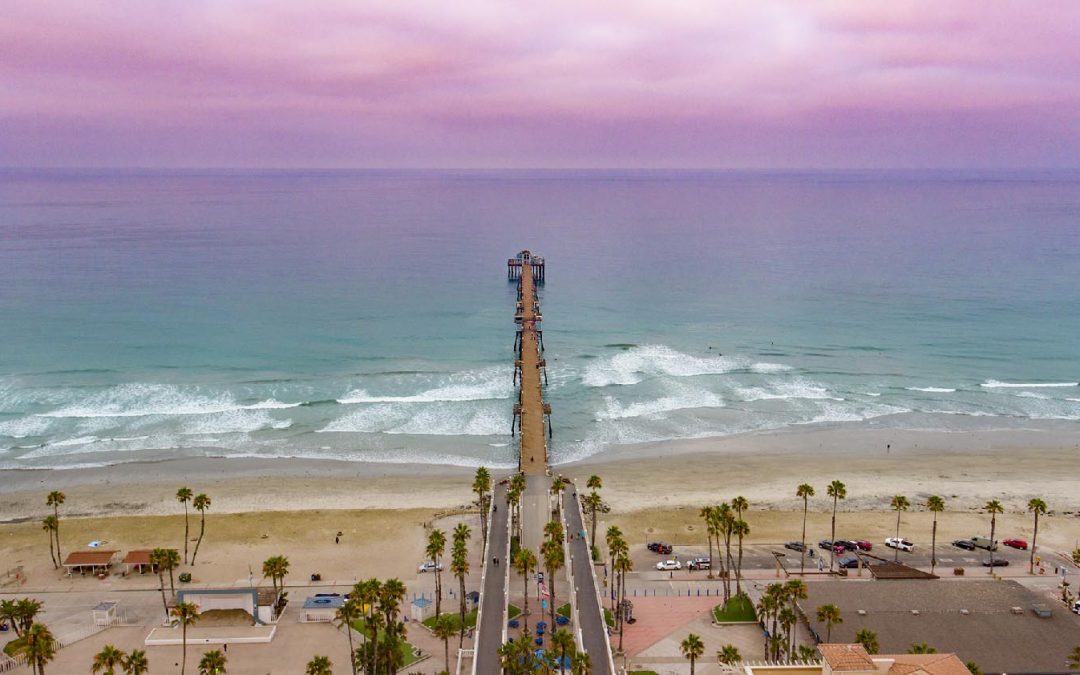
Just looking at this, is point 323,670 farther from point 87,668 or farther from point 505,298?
point 505,298

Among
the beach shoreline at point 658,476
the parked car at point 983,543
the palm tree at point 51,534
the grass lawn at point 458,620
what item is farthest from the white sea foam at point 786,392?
the palm tree at point 51,534

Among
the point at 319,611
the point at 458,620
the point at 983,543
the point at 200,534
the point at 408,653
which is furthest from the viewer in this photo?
the point at 200,534

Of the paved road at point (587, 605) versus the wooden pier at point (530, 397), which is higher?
the wooden pier at point (530, 397)

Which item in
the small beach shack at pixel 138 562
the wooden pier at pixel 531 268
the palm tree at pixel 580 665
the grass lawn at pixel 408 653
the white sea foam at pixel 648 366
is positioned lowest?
the grass lawn at pixel 408 653

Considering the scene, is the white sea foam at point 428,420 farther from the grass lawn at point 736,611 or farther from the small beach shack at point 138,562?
the grass lawn at point 736,611

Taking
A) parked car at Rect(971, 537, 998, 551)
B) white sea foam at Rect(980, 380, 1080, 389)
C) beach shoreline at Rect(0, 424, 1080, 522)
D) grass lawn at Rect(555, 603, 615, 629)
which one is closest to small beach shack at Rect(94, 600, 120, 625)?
beach shoreline at Rect(0, 424, 1080, 522)

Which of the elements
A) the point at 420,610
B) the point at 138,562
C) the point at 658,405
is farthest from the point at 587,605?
the point at 658,405

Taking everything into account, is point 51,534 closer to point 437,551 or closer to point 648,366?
point 437,551
